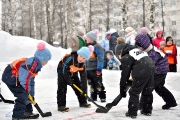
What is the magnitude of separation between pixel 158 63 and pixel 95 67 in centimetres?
173

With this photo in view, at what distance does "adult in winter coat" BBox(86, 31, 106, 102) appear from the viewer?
21.8 ft

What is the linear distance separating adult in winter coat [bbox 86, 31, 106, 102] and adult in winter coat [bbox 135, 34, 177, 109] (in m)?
1.45

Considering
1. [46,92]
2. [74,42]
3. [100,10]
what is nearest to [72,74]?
[74,42]

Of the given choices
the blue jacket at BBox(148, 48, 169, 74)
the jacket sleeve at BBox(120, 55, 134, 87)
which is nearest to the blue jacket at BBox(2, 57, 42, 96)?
the jacket sleeve at BBox(120, 55, 134, 87)

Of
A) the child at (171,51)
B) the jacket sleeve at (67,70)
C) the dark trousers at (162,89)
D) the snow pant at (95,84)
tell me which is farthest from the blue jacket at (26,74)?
the child at (171,51)

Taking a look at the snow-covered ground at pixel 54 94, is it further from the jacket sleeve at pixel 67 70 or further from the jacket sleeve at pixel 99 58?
the jacket sleeve at pixel 99 58

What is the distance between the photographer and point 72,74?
18.4ft

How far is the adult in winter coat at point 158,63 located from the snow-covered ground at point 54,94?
273 mm

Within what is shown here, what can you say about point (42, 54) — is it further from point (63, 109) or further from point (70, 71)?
point (63, 109)

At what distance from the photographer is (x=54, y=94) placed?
7.68 m

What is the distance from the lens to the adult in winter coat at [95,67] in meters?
6.64

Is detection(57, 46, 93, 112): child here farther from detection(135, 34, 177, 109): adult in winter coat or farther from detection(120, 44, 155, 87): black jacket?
detection(135, 34, 177, 109): adult in winter coat

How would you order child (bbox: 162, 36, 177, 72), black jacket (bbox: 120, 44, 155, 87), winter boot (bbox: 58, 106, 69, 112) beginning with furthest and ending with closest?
child (bbox: 162, 36, 177, 72)
winter boot (bbox: 58, 106, 69, 112)
black jacket (bbox: 120, 44, 155, 87)

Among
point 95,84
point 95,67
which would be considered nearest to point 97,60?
point 95,67
